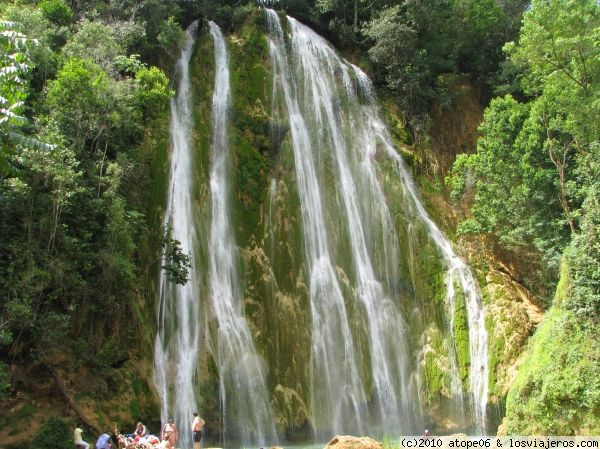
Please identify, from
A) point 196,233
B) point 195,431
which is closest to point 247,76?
point 196,233

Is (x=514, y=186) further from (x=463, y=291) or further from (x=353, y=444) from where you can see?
(x=353, y=444)

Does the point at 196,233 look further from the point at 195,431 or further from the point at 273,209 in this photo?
the point at 195,431

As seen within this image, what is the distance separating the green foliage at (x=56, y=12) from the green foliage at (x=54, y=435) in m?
15.4

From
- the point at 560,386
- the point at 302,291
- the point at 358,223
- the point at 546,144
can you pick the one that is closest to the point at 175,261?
the point at 302,291

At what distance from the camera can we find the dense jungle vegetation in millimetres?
14172

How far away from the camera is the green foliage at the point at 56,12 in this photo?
72.3 ft

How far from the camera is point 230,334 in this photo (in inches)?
726

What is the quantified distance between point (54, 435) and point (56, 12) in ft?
52.7

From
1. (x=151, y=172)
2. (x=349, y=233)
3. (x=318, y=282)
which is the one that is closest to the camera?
(x=151, y=172)

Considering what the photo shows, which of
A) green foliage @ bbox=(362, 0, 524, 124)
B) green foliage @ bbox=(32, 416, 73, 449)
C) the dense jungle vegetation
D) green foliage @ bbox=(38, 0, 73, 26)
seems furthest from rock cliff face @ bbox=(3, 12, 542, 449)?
green foliage @ bbox=(38, 0, 73, 26)

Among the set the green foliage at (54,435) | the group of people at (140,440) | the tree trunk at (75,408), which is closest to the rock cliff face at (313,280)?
the tree trunk at (75,408)

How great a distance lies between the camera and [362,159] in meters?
23.9

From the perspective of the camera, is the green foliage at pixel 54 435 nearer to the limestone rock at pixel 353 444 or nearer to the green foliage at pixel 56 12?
the limestone rock at pixel 353 444

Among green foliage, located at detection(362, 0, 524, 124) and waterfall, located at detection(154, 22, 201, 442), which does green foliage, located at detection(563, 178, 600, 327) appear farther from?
waterfall, located at detection(154, 22, 201, 442)
